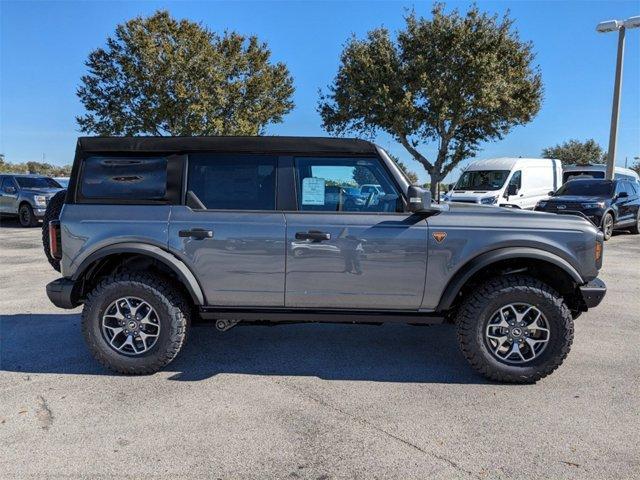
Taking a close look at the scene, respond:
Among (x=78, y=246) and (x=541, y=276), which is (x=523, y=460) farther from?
(x=78, y=246)

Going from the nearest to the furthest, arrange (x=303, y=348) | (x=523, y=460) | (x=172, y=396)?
(x=523, y=460) → (x=172, y=396) → (x=303, y=348)

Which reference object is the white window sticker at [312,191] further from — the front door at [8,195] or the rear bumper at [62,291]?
the front door at [8,195]

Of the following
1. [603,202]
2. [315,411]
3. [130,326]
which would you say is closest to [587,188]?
[603,202]

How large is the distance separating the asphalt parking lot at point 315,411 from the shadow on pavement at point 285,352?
0.07 ft

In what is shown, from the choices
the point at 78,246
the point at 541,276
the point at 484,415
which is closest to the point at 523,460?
the point at 484,415

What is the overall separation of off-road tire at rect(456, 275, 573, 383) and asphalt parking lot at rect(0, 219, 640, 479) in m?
0.13

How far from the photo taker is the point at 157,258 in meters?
3.75

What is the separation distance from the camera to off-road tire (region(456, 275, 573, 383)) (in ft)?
12.1

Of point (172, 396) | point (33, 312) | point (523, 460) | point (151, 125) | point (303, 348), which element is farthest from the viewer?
point (151, 125)

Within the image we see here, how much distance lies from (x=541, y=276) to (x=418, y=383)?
1349 millimetres

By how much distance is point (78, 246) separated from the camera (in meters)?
3.82

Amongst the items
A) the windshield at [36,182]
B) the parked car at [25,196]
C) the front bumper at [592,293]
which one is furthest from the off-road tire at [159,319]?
the windshield at [36,182]

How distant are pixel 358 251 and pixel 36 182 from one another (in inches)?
622

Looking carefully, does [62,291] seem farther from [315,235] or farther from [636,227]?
[636,227]
